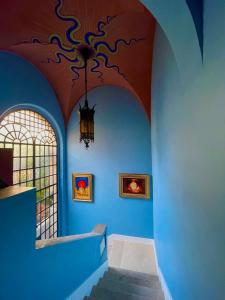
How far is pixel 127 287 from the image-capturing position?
2.32 metres

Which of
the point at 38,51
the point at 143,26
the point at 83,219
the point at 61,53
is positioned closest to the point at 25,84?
the point at 38,51

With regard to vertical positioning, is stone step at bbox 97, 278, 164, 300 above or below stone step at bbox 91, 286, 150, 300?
below

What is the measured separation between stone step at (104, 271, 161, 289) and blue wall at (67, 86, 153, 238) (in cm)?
143

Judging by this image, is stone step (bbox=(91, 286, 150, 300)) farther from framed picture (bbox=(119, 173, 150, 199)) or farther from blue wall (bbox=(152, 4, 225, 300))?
framed picture (bbox=(119, 173, 150, 199))

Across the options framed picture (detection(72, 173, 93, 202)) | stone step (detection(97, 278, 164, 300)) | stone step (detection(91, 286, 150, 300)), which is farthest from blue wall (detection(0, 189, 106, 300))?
framed picture (detection(72, 173, 93, 202))

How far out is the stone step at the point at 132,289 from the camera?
2.13 m

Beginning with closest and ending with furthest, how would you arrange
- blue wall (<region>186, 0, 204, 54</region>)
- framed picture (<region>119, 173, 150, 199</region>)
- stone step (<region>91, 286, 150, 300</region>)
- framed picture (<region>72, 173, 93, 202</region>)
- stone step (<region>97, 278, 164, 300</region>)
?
blue wall (<region>186, 0, 204, 54</region>) < stone step (<region>91, 286, 150, 300</region>) < stone step (<region>97, 278, 164, 300</region>) < framed picture (<region>119, 173, 150, 199</region>) < framed picture (<region>72, 173, 93, 202</region>)

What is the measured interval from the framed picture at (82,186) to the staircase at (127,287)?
1.98 meters

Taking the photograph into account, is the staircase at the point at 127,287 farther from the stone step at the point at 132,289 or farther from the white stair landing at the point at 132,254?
the white stair landing at the point at 132,254

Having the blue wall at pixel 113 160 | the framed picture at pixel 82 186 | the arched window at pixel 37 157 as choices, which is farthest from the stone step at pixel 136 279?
the arched window at pixel 37 157

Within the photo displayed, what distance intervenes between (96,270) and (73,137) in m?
3.22

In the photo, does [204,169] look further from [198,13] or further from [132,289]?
[132,289]

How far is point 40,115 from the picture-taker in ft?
13.5

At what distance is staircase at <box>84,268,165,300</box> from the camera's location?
207 cm
